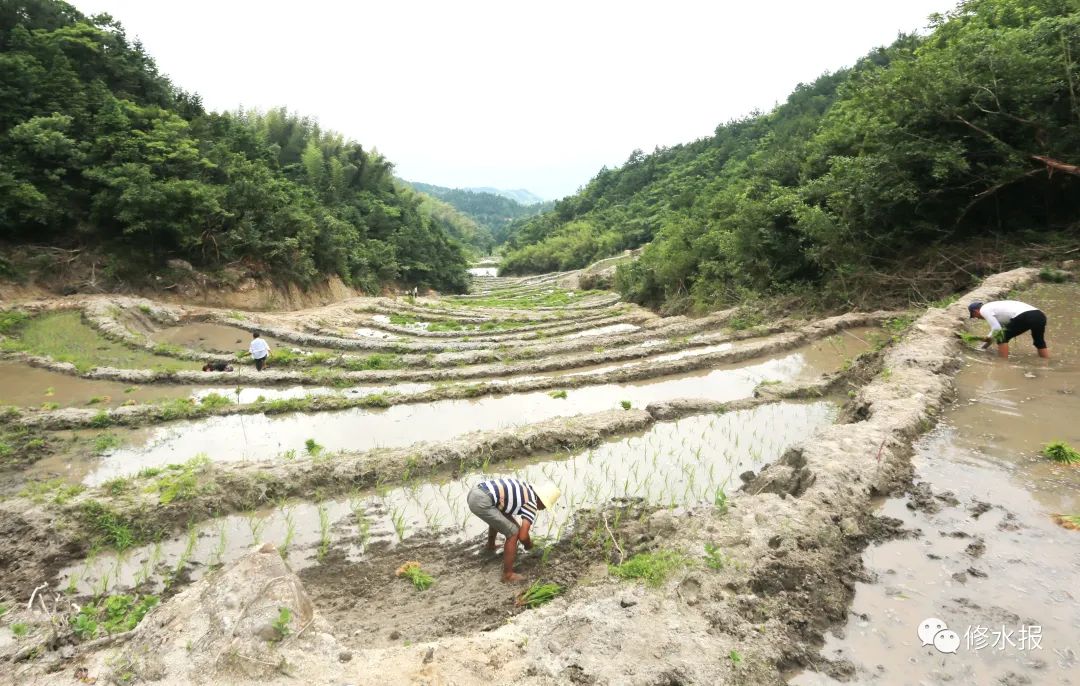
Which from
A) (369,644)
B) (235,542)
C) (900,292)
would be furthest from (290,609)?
(900,292)

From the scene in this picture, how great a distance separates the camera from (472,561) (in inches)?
221

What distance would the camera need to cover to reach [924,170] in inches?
554

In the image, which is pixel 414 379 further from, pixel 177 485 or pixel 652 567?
pixel 652 567

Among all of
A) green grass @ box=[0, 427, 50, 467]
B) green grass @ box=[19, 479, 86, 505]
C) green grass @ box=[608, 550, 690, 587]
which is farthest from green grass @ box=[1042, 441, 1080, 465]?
green grass @ box=[0, 427, 50, 467]

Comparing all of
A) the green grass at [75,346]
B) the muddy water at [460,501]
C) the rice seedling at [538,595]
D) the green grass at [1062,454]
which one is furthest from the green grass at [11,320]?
the green grass at [1062,454]

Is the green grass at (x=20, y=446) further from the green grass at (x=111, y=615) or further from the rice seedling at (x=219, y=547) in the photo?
the green grass at (x=111, y=615)

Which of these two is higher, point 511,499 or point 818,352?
point 511,499

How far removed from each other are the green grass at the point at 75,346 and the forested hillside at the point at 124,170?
4435mm

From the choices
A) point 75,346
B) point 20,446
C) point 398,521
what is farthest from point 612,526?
point 75,346

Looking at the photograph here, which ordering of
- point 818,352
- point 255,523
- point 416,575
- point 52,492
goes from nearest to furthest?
point 416,575 → point 255,523 → point 52,492 → point 818,352

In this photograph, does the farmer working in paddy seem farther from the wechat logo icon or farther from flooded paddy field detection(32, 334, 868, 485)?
flooded paddy field detection(32, 334, 868, 485)

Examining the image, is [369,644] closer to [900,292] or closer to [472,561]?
[472,561]

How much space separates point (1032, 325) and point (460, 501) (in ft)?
30.4

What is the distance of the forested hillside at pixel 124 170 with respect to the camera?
19.3 m
